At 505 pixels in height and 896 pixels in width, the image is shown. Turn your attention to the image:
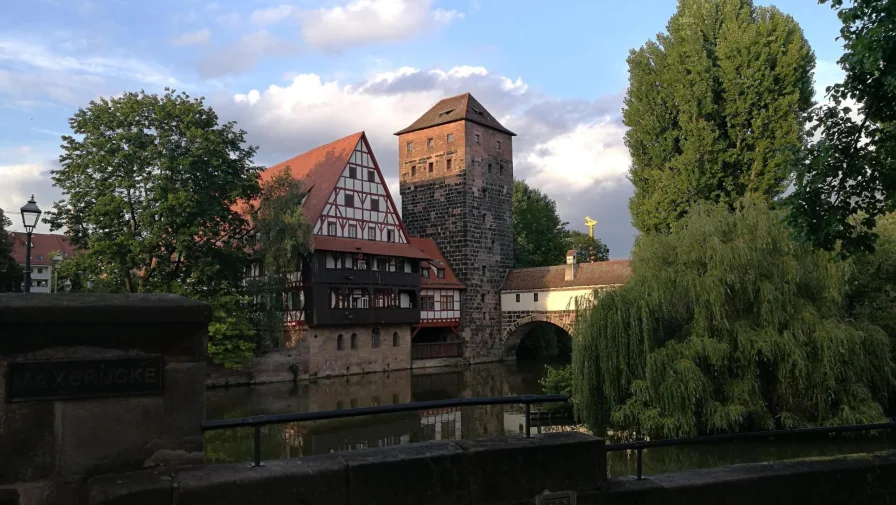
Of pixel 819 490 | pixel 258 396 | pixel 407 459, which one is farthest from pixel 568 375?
pixel 407 459

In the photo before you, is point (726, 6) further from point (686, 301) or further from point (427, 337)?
point (427, 337)

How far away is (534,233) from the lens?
5066cm

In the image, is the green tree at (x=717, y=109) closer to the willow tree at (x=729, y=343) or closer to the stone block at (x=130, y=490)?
the willow tree at (x=729, y=343)

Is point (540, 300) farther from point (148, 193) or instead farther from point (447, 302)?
point (148, 193)

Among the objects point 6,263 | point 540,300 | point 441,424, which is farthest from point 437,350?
point 6,263

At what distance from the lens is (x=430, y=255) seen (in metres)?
39.5

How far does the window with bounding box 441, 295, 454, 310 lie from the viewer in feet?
127

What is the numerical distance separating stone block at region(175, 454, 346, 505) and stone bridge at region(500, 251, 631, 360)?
32.8 m

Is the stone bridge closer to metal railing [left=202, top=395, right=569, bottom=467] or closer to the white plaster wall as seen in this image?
the white plaster wall

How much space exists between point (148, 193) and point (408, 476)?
24324mm

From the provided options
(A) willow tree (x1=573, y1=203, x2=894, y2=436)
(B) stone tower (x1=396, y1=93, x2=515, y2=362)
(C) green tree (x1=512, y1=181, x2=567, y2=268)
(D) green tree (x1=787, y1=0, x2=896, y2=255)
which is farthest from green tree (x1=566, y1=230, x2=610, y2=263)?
(D) green tree (x1=787, y1=0, x2=896, y2=255)

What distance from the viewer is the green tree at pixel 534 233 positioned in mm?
49312

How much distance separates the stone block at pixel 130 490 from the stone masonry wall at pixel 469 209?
36858 mm

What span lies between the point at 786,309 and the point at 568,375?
6.57 m
